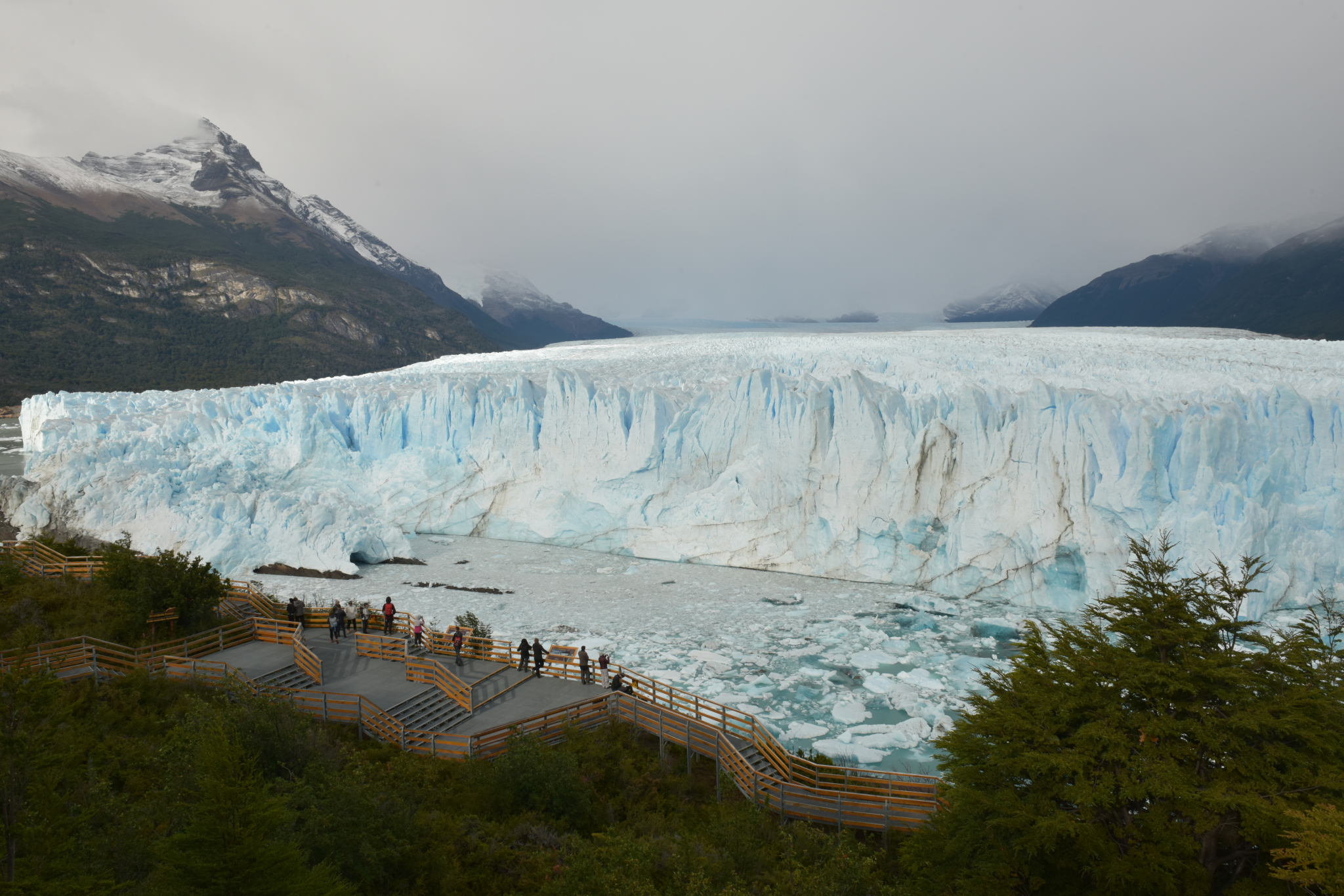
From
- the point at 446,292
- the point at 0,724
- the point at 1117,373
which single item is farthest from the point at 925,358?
the point at 446,292

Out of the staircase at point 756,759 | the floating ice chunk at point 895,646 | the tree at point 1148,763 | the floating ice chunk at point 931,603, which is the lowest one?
the floating ice chunk at point 895,646

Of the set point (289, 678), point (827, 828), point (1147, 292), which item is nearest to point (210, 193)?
point (1147, 292)

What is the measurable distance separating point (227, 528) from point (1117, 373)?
25202 millimetres

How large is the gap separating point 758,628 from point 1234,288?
5307 centimetres

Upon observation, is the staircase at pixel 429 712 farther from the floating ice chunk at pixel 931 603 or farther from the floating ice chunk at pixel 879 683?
the floating ice chunk at pixel 931 603

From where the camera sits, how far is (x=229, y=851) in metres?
3.94

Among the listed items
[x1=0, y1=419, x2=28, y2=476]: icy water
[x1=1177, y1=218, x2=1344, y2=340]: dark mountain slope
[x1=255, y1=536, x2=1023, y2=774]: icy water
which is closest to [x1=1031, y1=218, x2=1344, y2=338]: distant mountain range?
[x1=1177, y1=218, x2=1344, y2=340]: dark mountain slope

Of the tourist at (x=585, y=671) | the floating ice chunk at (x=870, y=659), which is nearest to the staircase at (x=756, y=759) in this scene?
the tourist at (x=585, y=671)

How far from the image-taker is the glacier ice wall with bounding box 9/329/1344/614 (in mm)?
16250

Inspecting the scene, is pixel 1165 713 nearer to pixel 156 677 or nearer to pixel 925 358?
pixel 156 677

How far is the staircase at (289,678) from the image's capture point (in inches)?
409

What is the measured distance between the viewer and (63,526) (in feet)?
63.3

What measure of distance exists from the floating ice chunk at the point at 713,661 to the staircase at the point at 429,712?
4862mm

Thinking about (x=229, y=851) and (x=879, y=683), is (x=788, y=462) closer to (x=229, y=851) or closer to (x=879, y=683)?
(x=879, y=683)
